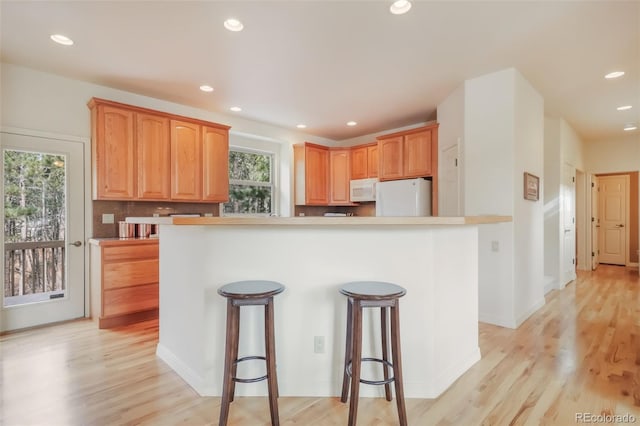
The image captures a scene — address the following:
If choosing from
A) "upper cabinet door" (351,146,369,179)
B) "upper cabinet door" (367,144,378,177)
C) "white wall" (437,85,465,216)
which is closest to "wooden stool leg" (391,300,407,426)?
"white wall" (437,85,465,216)

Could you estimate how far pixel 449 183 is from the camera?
13.7 feet

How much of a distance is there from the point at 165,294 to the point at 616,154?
8.33m

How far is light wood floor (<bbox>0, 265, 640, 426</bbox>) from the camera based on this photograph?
1884 mm

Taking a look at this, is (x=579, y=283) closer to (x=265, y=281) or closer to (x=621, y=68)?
(x=621, y=68)

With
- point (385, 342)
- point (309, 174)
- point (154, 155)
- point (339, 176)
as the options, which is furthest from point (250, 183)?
point (385, 342)

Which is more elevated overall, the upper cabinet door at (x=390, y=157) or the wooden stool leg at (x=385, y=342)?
the upper cabinet door at (x=390, y=157)

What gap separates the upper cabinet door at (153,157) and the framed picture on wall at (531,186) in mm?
4157

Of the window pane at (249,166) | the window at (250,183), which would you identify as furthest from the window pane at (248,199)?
the window pane at (249,166)

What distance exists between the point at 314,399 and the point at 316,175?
4.28 m

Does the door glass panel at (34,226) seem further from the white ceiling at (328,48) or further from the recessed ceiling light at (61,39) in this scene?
the recessed ceiling light at (61,39)

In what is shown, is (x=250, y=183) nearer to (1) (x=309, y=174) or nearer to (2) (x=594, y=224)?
(1) (x=309, y=174)

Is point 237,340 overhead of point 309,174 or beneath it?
beneath

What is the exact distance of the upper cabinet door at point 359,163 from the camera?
18.9ft

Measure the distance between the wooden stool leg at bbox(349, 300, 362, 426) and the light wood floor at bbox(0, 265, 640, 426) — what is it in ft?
0.64
